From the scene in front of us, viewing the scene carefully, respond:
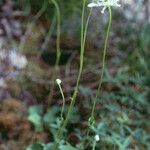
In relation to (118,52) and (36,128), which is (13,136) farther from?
(118,52)

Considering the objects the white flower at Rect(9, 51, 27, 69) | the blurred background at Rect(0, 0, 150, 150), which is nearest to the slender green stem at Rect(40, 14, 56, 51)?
the blurred background at Rect(0, 0, 150, 150)

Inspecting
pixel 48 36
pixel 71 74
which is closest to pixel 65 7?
pixel 48 36

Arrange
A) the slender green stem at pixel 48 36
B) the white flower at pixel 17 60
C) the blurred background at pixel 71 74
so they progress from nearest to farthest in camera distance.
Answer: the blurred background at pixel 71 74
the white flower at pixel 17 60
the slender green stem at pixel 48 36

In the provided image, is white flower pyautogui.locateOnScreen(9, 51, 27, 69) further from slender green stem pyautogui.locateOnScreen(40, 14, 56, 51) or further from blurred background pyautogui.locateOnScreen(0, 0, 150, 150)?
slender green stem pyautogui.locateOnScreen(40, 14, 56, 51)

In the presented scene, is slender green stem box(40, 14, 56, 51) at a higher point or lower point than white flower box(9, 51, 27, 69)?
higher

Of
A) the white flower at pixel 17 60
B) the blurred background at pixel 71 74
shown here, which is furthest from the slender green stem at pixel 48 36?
the white flower at pixel 17 60

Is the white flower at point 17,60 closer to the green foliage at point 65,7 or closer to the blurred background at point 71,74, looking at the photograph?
the blurred background at point 71,74

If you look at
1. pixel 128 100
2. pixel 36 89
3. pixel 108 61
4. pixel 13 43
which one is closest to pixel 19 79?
pixel 36 89

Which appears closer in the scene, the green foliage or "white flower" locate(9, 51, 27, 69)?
"white flower" locate(9, 51, 27, 69)
